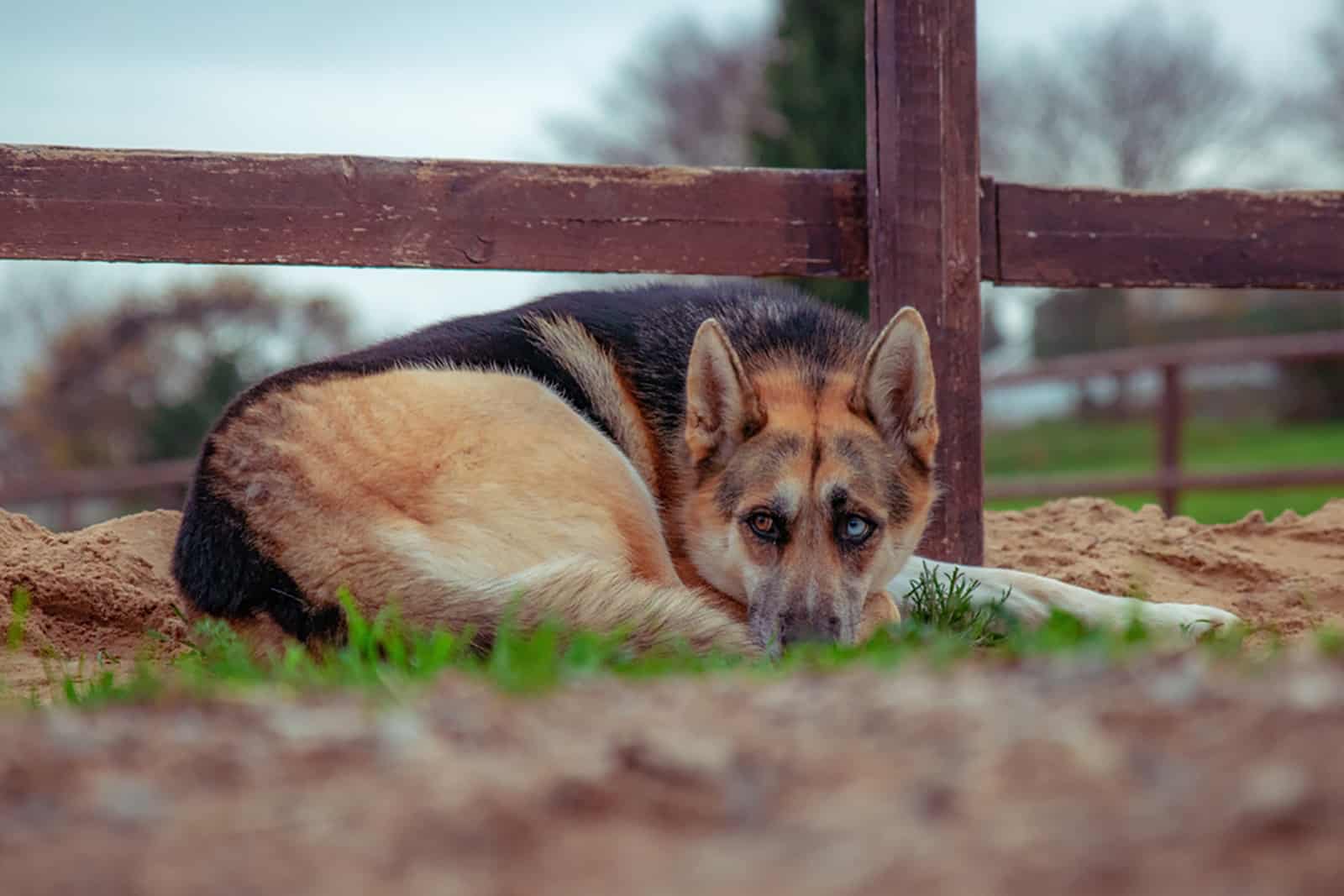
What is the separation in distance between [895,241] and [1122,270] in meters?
1.09

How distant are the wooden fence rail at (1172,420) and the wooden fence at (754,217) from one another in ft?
20.6

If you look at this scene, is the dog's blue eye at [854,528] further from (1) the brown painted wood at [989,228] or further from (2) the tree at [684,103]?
(2) the tree at [684,103]

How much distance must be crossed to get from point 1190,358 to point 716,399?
900cm

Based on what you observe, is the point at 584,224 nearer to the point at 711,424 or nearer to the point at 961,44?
the point at 711,424

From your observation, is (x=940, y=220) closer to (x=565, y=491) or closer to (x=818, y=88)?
(x=565, y=491)

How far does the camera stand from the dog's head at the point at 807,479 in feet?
13.0

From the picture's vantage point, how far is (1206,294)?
92.1ft

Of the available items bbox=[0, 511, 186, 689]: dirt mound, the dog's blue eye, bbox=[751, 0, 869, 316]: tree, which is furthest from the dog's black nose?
bbox=[751, 0, 869, 316]: tree

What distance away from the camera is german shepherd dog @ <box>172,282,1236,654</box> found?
3.56 m

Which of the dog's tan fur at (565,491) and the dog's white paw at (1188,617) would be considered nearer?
the dog's tan fur at (565,491)

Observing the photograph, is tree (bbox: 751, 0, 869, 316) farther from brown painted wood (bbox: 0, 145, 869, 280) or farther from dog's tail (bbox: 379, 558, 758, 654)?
dog's tail (bbox: 379, 558, 758, 654)

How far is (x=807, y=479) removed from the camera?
4.04m

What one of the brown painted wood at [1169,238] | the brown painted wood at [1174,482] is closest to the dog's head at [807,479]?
the brown painted wood at [1169,238]

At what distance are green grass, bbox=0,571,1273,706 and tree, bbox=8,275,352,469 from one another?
672 inches
